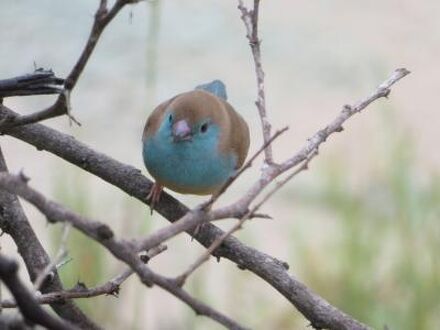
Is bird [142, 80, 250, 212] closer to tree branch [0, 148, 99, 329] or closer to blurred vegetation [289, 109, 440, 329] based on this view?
tree branch [0, 148, 99, 329]

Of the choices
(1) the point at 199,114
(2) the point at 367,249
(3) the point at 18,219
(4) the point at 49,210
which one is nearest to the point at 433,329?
(2) the point at 367,249

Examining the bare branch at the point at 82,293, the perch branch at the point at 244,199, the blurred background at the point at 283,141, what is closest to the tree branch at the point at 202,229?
the perch branch at the point at 244,199

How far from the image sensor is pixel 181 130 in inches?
76.5

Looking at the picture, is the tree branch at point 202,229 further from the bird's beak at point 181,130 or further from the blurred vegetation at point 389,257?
the blurred vegetation at point 389,257

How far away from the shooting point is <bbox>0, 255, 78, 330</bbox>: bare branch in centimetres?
81

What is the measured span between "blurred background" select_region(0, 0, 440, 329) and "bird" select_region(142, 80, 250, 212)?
190 millimetres

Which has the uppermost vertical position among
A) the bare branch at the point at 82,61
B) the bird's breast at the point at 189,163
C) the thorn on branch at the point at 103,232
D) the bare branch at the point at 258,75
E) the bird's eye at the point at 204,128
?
the bare branch at the point at 82,61

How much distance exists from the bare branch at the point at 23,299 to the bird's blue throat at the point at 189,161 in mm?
→ 1024

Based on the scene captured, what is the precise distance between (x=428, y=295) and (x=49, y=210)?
6.97 feet

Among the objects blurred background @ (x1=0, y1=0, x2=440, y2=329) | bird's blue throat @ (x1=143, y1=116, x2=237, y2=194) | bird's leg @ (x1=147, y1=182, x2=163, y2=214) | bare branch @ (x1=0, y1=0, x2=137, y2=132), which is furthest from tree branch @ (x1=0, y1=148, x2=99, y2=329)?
blurred background @ (x1=0, y1=0, x2=440, y2=329)

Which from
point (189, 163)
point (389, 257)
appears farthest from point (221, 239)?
point (389, 257)

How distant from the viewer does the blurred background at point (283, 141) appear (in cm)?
306

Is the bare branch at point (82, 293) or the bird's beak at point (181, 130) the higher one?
the bare branch at point (82, 293)

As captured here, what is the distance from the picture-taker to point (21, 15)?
17.6 feet
